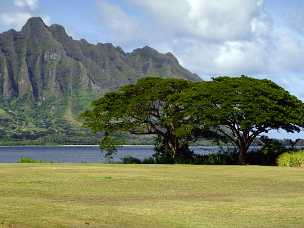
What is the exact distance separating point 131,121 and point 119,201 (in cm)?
3418

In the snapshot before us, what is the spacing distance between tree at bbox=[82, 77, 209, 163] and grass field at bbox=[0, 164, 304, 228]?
23.9 meters

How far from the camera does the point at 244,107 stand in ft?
158

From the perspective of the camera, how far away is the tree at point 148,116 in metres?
51.6

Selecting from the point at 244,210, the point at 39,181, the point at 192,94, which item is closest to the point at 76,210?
the point at 244,210

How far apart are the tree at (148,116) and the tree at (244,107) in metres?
2.15

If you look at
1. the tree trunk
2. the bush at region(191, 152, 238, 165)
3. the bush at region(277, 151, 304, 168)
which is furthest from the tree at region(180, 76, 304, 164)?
the bush at region(277, 151, 304, 168)

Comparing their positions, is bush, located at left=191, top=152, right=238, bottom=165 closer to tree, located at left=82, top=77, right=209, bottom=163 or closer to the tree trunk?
the tree trunk

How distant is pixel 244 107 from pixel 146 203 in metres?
30.9

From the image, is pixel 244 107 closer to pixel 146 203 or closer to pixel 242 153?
pixel 242 153

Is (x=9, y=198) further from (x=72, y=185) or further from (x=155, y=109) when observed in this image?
(x=155, y=109)

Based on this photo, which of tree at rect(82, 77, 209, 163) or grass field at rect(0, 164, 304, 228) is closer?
grass field at rect(0, 164, 304, 228)

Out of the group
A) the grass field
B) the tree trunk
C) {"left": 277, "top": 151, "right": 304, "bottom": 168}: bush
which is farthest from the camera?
the tree trunk

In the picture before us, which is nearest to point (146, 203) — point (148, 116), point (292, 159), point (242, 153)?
point (292, 159)

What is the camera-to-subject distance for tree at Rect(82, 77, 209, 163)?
51625 millimetres
